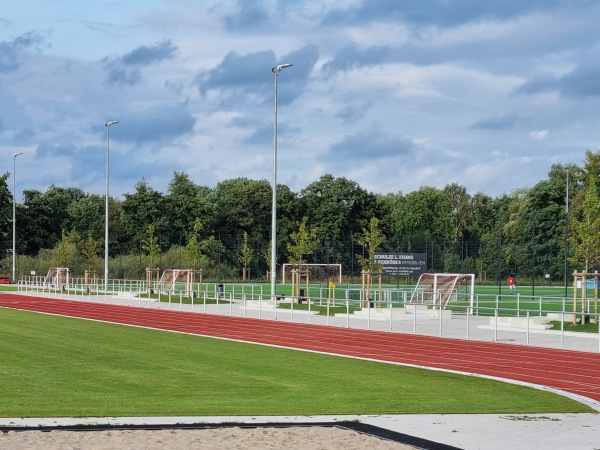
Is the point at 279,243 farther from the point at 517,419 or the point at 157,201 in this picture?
the point at 517,419

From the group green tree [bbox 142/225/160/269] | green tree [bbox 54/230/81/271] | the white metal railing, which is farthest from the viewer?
green tree [bbox 54/230/81/271]

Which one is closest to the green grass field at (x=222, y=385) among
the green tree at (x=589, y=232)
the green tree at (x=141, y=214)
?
the green tree at (x=589, y=232)

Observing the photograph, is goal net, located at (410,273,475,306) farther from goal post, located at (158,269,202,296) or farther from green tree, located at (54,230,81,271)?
green tree, located at (54,230,81,271)

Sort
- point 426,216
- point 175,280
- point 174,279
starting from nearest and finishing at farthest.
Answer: point 174,279 → point 175,280 → point 426,216

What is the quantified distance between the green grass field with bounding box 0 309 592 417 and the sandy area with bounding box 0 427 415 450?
1627 millimetres

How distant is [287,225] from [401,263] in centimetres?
5253

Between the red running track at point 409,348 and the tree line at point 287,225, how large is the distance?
38.7 metres

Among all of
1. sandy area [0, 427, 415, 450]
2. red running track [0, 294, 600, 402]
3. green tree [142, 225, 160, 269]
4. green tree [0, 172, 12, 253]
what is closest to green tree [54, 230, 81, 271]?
green tree [142, 225, 160, 269]

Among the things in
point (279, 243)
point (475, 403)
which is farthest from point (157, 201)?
point (475, 403)

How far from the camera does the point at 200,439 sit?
36.5ft

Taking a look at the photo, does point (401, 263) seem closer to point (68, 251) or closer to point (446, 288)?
point (446, 288)

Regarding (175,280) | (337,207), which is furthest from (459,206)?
(175,280)

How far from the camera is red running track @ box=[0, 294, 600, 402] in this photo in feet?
62.4

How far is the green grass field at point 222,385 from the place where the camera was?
13852 millimetres
